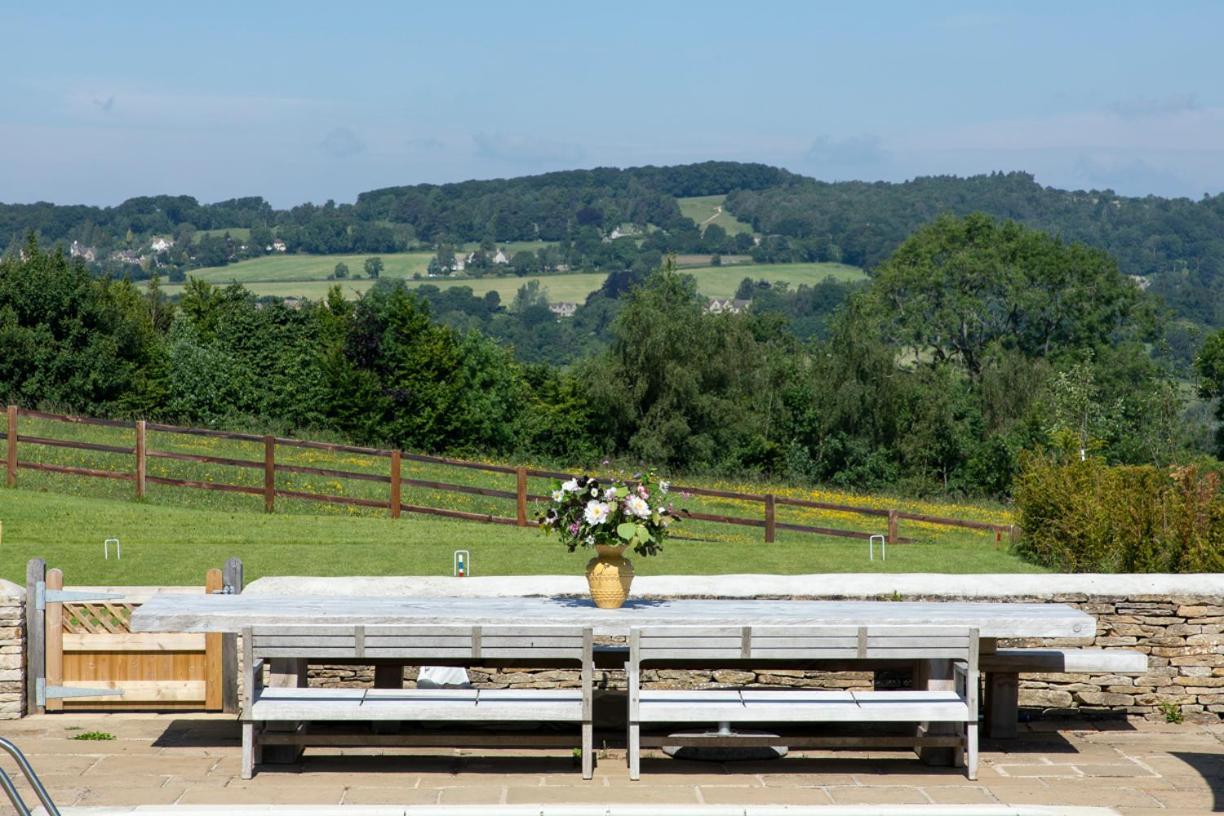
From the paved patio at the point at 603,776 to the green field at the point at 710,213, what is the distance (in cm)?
15470

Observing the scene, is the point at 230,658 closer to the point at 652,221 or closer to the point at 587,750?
the point at 587,750

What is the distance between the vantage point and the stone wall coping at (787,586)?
30.7 ft

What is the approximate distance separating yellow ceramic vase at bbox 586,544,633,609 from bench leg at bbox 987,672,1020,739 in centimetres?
230

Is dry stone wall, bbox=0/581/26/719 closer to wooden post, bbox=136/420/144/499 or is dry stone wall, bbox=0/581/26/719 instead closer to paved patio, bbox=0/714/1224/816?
paved patio, bbox=0/714/1224/816

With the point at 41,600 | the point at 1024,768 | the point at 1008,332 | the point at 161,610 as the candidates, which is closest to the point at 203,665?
the point at 41,600

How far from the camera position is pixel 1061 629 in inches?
301

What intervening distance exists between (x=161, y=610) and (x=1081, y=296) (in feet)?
202

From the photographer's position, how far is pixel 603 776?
7930mm

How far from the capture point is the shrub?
15.4 meters

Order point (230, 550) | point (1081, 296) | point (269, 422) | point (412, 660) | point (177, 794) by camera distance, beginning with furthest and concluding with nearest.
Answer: point (1081, 296)
point (269, 422)
point (230, 550)
point (412, 660)
point (177, 794)

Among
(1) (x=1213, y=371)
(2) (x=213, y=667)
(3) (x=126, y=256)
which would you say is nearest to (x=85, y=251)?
(3) (x=126, y=256)

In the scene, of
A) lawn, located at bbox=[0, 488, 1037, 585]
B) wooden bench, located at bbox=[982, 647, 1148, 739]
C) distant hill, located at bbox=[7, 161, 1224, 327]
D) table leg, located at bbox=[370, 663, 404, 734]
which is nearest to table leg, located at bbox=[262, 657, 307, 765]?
table leg, located at bbox=[370, 663, 404, 734]

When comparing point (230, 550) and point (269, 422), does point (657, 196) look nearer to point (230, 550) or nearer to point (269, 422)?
point (269, 422)

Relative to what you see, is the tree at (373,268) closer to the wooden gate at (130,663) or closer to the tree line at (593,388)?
the tree line at (593,388)
